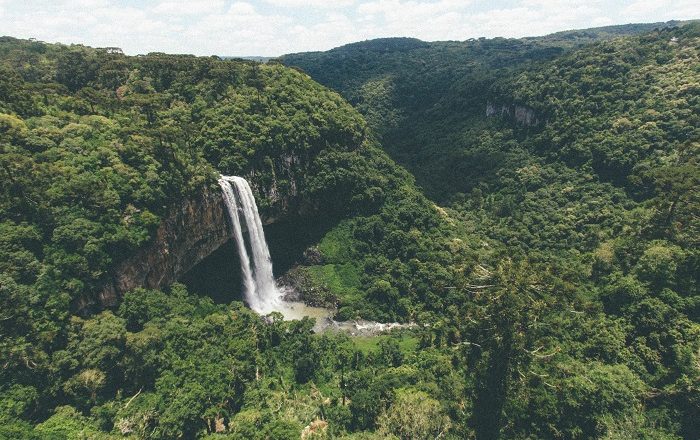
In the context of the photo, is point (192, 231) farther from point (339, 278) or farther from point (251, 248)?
point (339, 278)

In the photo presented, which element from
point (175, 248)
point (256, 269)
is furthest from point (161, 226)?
point (256, 269)

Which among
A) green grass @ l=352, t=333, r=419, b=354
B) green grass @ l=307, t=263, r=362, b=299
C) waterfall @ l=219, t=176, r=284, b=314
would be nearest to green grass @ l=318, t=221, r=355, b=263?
green grass @ l=307, t=263, r=362, b=299

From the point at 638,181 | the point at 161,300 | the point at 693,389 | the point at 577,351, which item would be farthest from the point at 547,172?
the point at 161,300

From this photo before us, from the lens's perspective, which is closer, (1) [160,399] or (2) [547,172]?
(1) [160,399]

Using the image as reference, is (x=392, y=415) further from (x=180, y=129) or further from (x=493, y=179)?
(x=493, y=179)

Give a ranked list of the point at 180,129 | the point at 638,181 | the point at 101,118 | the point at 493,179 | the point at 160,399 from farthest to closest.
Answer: the point at 493,179 → the point at 638,181 → the point at 180,129 → the point at 101,118 → the point at 160,399

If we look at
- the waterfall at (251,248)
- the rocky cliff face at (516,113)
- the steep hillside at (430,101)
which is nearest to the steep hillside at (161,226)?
the waterfall at (251,248)

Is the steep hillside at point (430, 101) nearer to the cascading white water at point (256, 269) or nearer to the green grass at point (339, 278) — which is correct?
the green grass at point (339, 278)
